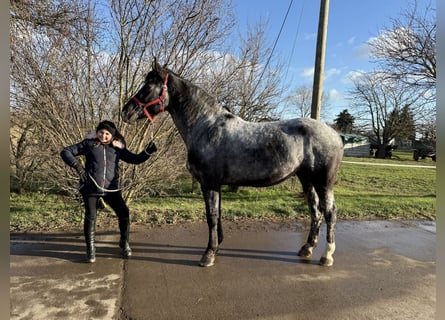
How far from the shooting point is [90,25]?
501cm

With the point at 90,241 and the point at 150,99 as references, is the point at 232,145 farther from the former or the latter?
the point at 90,241

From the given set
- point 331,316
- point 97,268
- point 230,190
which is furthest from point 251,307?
point 230,190

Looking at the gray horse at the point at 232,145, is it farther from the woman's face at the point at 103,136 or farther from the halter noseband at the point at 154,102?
the woman's face at the point at 103,136

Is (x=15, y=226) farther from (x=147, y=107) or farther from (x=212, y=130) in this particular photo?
(x=212, y=130)

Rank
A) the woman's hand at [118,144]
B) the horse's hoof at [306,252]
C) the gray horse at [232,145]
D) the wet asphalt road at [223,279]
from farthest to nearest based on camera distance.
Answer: the horse's hoof at [306,252] < the woman's hand at [118,144] < the gray horse at [232,145] < the wet asphalt road at [223,279]

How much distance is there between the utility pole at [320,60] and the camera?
642cm

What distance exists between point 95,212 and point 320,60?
540cm

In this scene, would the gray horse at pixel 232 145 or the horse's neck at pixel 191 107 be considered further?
the horse's neck at pixel 191 107

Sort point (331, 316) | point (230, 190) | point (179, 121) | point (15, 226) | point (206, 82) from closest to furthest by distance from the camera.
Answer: point (331, 316) → point (179, 121) → point (15, 226) → point (206, 82) → point (230, 190)

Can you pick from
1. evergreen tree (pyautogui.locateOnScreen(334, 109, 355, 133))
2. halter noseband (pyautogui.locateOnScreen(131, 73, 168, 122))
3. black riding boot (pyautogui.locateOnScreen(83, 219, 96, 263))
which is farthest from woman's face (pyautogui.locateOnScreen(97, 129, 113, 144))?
evergreen tree (pyautogui.locateOnScreen(334, 109, 355, 133))

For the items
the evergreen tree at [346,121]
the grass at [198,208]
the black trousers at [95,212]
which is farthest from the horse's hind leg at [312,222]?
the evergreen tree at [346,121]

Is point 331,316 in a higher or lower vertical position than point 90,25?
lower

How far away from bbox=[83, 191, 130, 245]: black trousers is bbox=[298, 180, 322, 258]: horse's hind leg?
94.9 inches

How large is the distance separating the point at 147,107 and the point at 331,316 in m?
2.97
